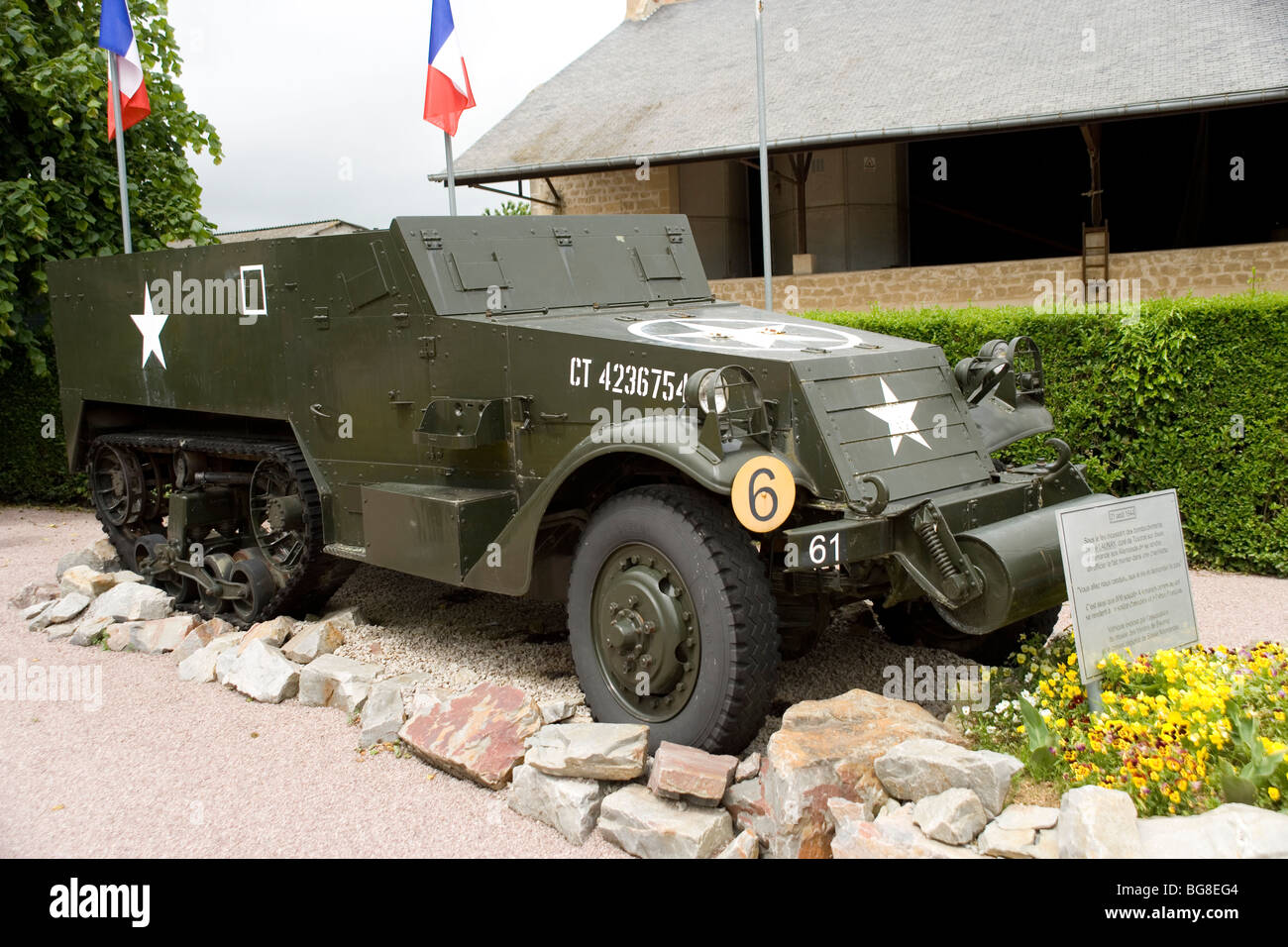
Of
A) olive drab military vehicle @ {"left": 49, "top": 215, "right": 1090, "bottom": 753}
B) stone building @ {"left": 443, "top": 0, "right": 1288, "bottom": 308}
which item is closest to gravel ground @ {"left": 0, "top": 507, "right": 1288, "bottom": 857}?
olive drab military vehicle @ {"left": 49, "top": 215, "right": 1090, "bottom": 753}

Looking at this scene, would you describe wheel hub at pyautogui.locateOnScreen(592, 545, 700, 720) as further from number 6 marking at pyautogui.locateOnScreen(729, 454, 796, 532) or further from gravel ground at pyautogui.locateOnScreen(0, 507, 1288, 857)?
gravel ground at pyautogui.locateOnScreen(0, 507, 1288, 857)

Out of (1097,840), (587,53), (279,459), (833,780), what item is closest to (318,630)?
(279,459)

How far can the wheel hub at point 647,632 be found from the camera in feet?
13.8

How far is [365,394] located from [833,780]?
10.4ft

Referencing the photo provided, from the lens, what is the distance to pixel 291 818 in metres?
4.17

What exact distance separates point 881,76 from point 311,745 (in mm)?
12186

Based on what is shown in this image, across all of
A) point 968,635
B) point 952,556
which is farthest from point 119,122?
point 952,556

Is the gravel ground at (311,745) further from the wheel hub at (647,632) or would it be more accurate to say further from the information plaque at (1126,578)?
the information plaque at (1126,578)

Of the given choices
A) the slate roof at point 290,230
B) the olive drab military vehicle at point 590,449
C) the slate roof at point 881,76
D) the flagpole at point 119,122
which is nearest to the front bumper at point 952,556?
the olive drab military vehicle at point 590,449

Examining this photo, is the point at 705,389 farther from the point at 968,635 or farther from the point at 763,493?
the point at 968,635

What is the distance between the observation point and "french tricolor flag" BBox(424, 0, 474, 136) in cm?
923

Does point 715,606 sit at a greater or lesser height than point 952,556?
lesser

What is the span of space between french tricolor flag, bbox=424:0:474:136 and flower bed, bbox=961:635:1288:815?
6.74 metres

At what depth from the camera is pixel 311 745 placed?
4.89 meters
